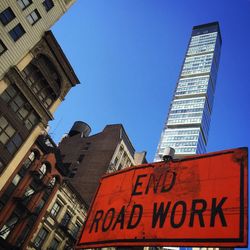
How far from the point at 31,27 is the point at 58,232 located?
20.4m

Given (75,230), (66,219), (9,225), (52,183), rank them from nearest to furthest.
Answer: (9,225)
(52,183)
(66,219)
(75,230)

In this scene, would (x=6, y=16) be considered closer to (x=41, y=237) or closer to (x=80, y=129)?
(x=41, y=237)

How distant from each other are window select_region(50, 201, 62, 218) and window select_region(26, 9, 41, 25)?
18226 mm

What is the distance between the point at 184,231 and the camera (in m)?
3.92

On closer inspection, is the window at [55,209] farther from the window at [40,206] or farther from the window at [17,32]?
the window at [17,32]

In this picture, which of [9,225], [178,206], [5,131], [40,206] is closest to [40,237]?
[40,206]

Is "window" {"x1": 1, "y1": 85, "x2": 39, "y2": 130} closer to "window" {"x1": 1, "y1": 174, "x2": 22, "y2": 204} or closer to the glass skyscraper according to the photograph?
"window" {"x1": 1, "y1": 174, "x2": 22, "y2": 204}

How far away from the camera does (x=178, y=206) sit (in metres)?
4.28

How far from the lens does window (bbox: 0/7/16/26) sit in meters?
24.9

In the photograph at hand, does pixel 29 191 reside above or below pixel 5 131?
below

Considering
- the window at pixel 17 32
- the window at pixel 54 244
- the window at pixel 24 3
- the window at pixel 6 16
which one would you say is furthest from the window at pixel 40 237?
the window at pixel 24 3

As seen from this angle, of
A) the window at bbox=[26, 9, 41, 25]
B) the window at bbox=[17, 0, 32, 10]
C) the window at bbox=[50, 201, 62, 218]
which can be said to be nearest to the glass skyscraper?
the window at bbox=[50, 201, 62, 218]

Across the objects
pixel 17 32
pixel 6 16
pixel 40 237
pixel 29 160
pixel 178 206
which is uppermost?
pixel 17 32

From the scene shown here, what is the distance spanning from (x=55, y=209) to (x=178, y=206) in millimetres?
27921
